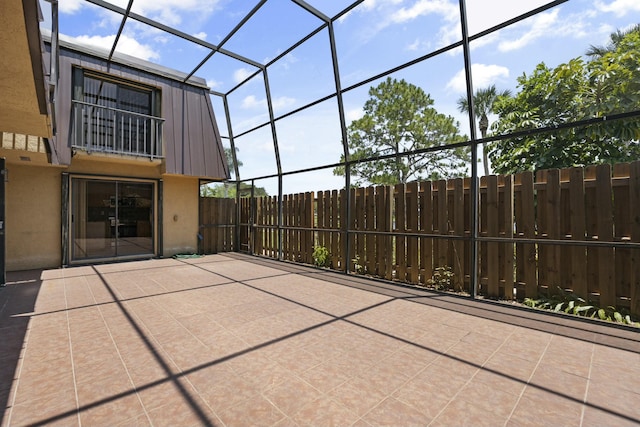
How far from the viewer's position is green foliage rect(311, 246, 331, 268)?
6762mm

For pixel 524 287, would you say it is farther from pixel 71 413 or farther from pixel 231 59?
pixel 231 59

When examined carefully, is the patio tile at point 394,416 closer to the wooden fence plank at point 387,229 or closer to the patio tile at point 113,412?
the patio tile at point 113,412

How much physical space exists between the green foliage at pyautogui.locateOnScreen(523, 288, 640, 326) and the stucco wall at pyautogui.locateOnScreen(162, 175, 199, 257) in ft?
27.0

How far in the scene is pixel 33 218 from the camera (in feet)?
21.4

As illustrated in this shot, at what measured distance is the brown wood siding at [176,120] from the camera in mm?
6488

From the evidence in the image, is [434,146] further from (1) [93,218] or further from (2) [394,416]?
(1) [93,218]

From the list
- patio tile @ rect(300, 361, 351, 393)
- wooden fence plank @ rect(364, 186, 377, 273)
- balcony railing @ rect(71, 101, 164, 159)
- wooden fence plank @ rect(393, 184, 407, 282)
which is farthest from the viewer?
balcony railing @ rect(71, 101, 164, 159)

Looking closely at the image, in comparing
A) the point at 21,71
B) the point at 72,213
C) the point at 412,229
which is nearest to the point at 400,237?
the point at 412,229

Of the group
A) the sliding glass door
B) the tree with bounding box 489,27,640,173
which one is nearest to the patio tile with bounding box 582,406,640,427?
the tree with bounding box 489,27,640,173

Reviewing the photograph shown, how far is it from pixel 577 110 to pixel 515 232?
520 centimetres

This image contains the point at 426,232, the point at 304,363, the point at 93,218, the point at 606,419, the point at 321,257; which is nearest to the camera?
the point at 606,419

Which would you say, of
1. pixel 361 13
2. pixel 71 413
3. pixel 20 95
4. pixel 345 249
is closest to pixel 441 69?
pixel 361 13

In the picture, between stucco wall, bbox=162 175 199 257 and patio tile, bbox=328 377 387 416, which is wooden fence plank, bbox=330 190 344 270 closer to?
patio tile, bbox=328 377 387 416

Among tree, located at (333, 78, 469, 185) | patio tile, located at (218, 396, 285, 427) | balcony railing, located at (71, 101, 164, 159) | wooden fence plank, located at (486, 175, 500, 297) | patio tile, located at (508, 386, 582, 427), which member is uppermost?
tree, located at (333, 78, 469, 185)
